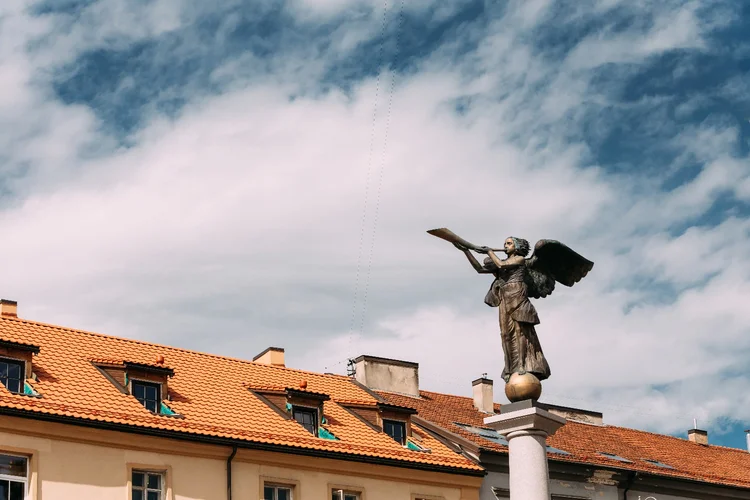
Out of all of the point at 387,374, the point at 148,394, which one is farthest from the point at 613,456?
the point at 148,394

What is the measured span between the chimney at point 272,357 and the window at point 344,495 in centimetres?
859

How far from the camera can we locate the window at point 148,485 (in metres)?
32.5

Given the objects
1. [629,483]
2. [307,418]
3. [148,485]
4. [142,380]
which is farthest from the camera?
[629,483]

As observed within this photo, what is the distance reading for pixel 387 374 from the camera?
154ft

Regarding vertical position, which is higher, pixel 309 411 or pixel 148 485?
pixel 309 411

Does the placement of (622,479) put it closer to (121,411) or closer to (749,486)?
(749,486)

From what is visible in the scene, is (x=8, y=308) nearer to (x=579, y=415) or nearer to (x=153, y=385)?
(x=153, y=385)

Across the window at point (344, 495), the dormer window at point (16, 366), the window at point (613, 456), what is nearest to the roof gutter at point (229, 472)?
the window at point (344, 495)

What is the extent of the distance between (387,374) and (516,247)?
25462 mm

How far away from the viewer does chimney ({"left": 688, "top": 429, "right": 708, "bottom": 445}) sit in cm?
5747

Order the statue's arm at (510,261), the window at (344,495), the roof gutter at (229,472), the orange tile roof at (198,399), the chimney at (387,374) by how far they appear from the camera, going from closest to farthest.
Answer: the statue's arm at (510,261) < the orange tile roof at (198,399) < the roof gutter at (229,472) < the window at (344,495) < the chimney at (387,374)

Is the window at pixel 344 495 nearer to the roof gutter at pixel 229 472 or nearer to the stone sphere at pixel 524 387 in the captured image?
the roof gutter at pixel 229 472

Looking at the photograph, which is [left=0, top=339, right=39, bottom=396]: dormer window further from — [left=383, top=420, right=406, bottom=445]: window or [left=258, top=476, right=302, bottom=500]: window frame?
[left=383, top=420, right=406, bottom=445]: window

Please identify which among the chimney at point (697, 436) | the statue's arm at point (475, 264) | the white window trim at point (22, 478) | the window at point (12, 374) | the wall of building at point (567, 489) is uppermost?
the chimney at point (697, 436)
